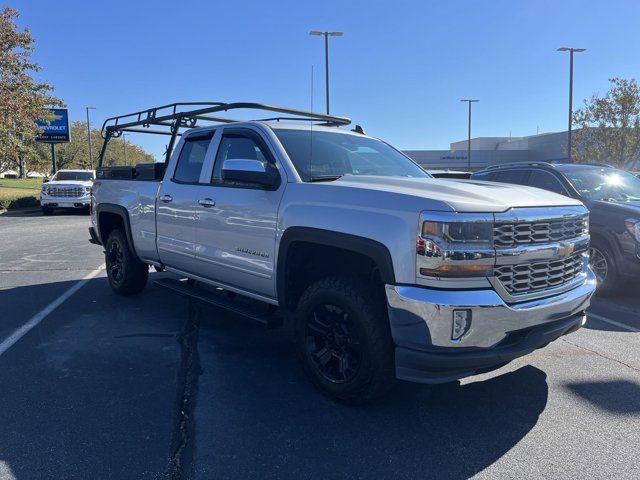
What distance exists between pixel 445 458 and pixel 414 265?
3.64 feet

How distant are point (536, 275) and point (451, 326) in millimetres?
775

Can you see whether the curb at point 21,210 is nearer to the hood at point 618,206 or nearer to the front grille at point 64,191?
the front grille at point 64,191

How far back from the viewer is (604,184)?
759 cm

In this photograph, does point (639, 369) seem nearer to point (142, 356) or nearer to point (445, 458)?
point (445, 458)

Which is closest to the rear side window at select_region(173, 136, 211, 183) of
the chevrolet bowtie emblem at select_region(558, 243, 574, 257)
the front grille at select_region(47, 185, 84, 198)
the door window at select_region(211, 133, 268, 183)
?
the door window at select_region(211, 133, 268, 183)

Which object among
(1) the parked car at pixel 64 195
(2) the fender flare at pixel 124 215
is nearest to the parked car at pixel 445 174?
(2) the fender flare at pixel 124 215

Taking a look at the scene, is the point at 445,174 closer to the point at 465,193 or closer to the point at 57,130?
the point at 465,193

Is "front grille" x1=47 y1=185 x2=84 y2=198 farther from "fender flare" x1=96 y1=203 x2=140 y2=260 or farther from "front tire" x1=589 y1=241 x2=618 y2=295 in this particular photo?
"front tire" x1=589 y1=241 x2=618 y2=295

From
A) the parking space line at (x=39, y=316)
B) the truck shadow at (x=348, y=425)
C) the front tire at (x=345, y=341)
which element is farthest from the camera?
the parking space line at (x=39, y=316)

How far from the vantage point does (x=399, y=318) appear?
3.18 meters

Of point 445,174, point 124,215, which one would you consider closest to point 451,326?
point 445,174

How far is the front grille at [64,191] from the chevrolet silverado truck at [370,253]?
17.3m

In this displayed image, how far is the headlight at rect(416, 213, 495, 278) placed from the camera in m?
3.06

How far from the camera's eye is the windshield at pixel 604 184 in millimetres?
7363
